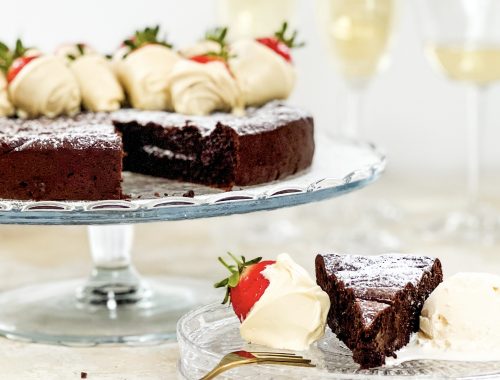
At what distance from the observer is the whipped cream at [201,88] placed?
2.98m

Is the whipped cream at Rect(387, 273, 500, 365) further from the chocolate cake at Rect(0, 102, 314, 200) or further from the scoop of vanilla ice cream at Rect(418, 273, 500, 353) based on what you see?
the chocolate cake at Rect(0, 102, 314, 200)

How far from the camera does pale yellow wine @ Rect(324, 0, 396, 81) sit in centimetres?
395

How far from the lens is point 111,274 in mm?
3021

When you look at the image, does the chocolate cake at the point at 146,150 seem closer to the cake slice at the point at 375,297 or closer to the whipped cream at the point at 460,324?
the cake slice at the point at 375,297

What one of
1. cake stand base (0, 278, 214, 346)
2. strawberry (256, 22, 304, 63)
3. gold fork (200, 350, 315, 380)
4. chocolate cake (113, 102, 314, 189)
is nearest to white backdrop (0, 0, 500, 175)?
strawberry (256, 22, 304, 63)

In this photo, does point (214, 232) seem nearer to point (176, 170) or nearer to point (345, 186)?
point (176, 170)

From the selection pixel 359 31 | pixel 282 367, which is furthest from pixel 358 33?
pixel 282 367

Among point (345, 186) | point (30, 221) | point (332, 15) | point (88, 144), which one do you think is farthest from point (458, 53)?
point (30, 221)

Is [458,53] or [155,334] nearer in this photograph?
[155,334]

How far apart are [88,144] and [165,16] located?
257cm

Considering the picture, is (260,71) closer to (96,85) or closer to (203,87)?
(203,87)

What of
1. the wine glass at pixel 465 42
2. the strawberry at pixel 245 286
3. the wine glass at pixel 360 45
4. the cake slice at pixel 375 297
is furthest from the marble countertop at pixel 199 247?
the cake slice at pixel 375 297

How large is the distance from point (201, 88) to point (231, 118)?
13 centimetres

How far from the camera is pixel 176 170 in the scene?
3057 mm
